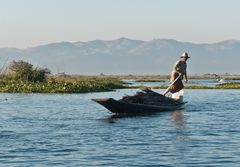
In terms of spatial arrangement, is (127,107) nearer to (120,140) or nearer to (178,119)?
(178,119)

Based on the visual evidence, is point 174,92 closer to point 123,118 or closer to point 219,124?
point 123,118

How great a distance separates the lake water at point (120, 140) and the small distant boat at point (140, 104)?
3.27 feet

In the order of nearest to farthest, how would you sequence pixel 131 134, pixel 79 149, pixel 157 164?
pixel 157 164 < pixel 79 149 < pixel 131 134

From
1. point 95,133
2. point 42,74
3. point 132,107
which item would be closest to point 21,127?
point 95,133

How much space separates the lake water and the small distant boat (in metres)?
1.00

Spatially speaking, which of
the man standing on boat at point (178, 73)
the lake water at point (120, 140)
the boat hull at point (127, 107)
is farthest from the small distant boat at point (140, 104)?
the man standing on boat at point (178, 73)

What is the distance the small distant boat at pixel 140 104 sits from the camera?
3731cm

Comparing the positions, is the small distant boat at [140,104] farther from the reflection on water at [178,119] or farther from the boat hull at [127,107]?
the reflection on water at [178,119]

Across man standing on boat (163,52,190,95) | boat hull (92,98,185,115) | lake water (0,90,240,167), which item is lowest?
lake water (0,90,240,167)

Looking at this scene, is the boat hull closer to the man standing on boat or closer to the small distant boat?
the small distant boat

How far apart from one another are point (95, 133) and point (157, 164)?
834 centimetres

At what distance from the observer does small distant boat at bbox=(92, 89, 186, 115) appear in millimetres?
37309

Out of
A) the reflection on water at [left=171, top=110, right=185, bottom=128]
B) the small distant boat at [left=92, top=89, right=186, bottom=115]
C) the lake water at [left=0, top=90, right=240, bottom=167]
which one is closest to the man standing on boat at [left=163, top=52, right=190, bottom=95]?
the small distant boat at [left=92, top=89, right=186, bottom=115]

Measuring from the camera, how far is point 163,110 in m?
39.9
